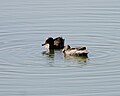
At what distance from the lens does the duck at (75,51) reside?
17.3m

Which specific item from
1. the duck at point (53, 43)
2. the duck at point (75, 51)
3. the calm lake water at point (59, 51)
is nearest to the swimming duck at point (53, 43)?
the duck at point (53, 43)

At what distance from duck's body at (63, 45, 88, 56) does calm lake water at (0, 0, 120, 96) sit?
0.17 metres

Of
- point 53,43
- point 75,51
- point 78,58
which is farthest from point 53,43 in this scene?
point 78,58

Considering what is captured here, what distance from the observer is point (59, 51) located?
19.1m

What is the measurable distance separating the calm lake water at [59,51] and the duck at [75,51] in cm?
17

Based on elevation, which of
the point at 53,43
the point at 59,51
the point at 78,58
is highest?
the point at 53,43

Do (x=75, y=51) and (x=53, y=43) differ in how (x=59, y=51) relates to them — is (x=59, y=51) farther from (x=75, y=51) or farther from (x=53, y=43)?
(x=75, y=51)

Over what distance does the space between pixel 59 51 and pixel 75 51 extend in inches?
61.3

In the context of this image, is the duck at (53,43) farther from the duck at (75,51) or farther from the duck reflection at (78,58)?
the duck reflection at (78,58)

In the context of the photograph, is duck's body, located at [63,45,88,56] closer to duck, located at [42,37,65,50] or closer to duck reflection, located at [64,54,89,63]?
duck reflection, located at [64,54,89,63]

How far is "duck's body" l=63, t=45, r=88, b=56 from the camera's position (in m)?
17.3

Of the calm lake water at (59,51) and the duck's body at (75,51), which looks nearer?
the calm lake water at (59,51)

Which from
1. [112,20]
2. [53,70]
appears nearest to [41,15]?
[112,20]

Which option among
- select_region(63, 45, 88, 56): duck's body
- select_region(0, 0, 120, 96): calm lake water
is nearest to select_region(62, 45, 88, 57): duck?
select_region(63, 45, 88, 56): duck's body
